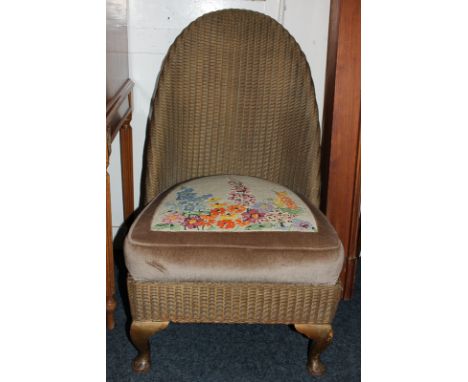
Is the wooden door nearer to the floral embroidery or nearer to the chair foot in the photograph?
the floral embroidery

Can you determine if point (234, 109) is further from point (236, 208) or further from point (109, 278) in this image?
point (109, 278)

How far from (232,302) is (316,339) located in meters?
0.26

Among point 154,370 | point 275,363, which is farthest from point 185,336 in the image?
point 275,363

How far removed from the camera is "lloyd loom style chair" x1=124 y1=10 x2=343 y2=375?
1253mm

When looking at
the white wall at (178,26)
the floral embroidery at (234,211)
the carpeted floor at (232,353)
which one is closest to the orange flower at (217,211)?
the floral embroidery at (234,211)

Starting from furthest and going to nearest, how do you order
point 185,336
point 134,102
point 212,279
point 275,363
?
1. point 134,102
2. point 185,336
3. point 275,363
4. point 212,279

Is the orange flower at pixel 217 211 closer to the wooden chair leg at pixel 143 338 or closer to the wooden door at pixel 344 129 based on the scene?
the wooden chair leg at pixel 143 338

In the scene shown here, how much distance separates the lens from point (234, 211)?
134 cm

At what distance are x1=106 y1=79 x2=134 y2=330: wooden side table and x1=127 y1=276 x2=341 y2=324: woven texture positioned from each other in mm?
228

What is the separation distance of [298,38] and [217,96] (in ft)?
1.28

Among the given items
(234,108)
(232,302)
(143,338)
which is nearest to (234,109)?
(234,108)

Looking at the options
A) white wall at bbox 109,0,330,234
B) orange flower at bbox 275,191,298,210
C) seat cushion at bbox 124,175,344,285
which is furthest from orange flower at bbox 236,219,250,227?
white wall at bbox 109,0,330,234
